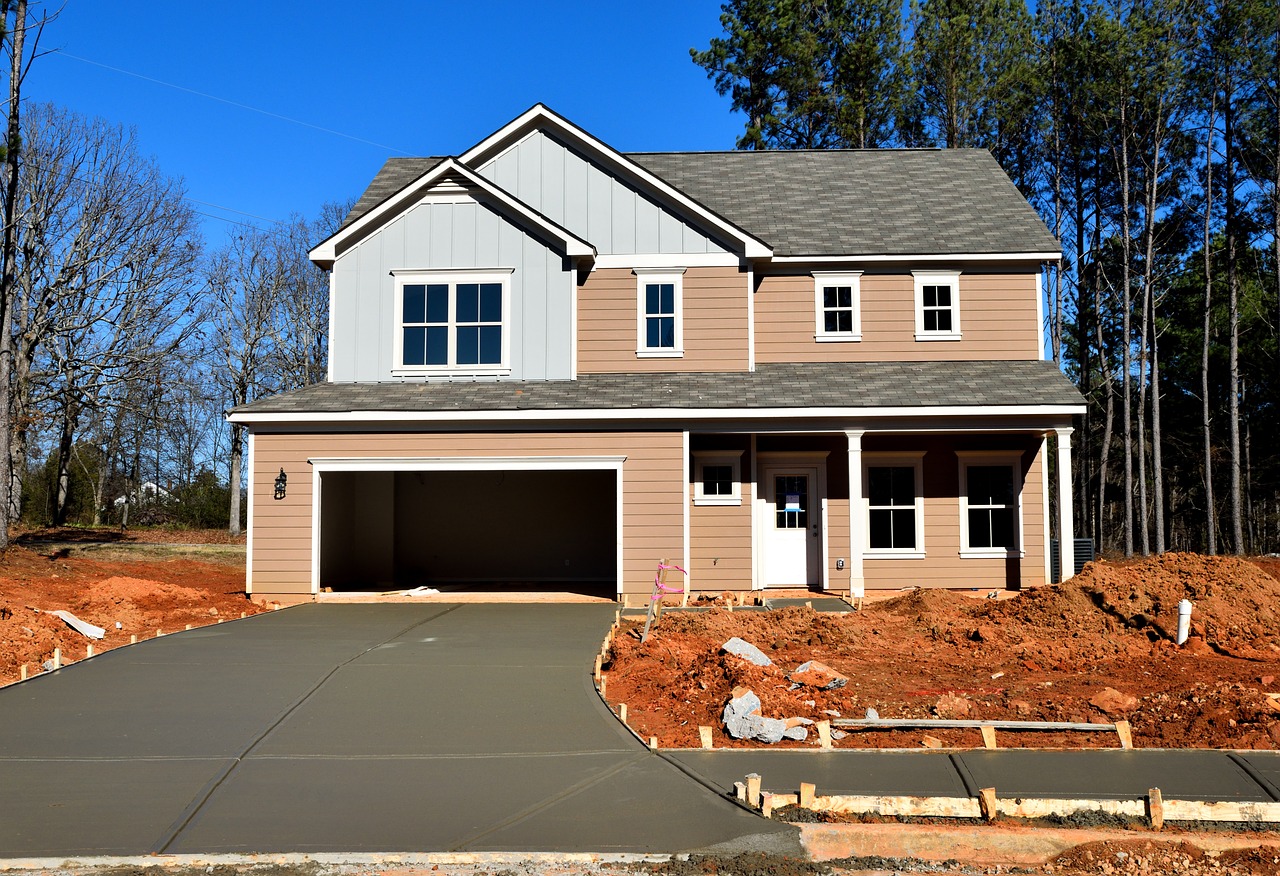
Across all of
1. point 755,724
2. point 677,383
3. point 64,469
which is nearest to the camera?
point 755,724

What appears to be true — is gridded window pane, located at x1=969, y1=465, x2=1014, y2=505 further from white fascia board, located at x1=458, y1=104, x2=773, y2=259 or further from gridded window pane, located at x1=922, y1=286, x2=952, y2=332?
white fascia board, located at x1=458, y1=104, x2=773, y2=259

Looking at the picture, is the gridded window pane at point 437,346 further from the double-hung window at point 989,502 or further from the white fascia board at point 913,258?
the double-hung window at point 989,502

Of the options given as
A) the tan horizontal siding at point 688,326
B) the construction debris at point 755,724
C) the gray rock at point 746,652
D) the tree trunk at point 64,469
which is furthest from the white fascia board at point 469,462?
the tree trunk at point 64,469

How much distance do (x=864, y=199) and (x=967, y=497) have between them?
6638 millimetres

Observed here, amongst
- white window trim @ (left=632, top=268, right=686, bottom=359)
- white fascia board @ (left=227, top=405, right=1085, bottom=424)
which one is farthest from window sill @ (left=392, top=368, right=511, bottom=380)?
white window trim @ (left=632, top=268, right=686, bottom=359)

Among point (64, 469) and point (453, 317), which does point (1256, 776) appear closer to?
point (453, 317)

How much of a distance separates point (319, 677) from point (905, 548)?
1122 centimetres

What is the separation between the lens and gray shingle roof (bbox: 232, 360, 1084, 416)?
16844 mm

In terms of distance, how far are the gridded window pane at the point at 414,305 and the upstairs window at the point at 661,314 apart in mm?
3738

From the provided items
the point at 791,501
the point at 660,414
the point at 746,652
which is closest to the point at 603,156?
the point at 660,414

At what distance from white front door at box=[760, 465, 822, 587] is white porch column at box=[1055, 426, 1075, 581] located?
4007 mm

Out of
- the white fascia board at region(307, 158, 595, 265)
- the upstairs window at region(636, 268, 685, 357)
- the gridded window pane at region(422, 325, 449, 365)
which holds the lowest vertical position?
the gridded window pane at region(422, 325, 449, 365)

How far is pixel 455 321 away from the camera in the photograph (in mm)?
18078

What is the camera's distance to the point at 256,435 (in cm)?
1700
